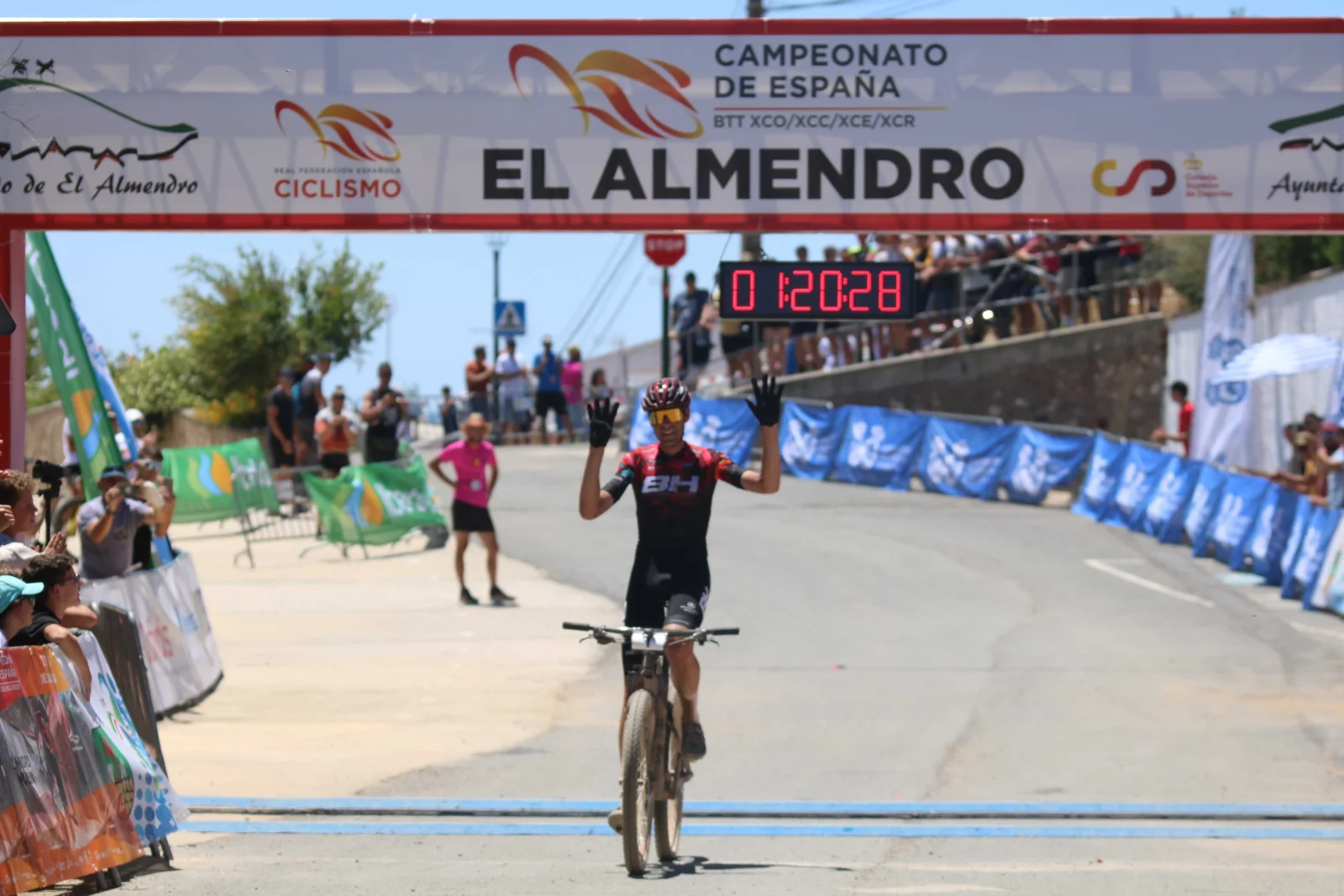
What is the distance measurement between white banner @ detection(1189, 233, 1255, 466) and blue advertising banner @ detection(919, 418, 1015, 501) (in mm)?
3251

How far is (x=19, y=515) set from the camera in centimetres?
879

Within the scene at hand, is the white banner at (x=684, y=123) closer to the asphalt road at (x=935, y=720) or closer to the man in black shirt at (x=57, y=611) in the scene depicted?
the asphalt road at (x=935, y=720)

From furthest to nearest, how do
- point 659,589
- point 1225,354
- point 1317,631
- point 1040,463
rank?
point 1040,463
point 1225,354
point 1317,631
point 659,589

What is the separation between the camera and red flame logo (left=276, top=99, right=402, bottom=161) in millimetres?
11398

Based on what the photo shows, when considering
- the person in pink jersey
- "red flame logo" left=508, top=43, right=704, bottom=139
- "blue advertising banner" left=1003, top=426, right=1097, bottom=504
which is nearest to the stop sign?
"red flame logo" left=508, top=43, right=704, bottom=139

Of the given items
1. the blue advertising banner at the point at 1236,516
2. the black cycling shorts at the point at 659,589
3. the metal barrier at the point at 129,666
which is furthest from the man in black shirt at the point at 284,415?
the black cycling shorts at the point at 659,589

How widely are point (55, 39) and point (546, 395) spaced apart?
23.6 m

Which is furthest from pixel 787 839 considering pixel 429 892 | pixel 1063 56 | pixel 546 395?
pixel 546 395

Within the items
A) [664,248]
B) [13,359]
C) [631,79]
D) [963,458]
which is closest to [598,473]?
[631,79]

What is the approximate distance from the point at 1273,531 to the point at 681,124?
10.6 metres

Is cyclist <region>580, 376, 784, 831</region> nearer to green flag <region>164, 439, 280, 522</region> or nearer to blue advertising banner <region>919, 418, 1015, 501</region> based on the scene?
green flag <region>164, 439, 280, 522</region>

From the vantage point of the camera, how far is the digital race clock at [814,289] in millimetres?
10820

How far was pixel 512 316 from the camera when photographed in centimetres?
3850

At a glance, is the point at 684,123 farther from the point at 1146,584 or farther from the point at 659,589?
the point at 1146,584
